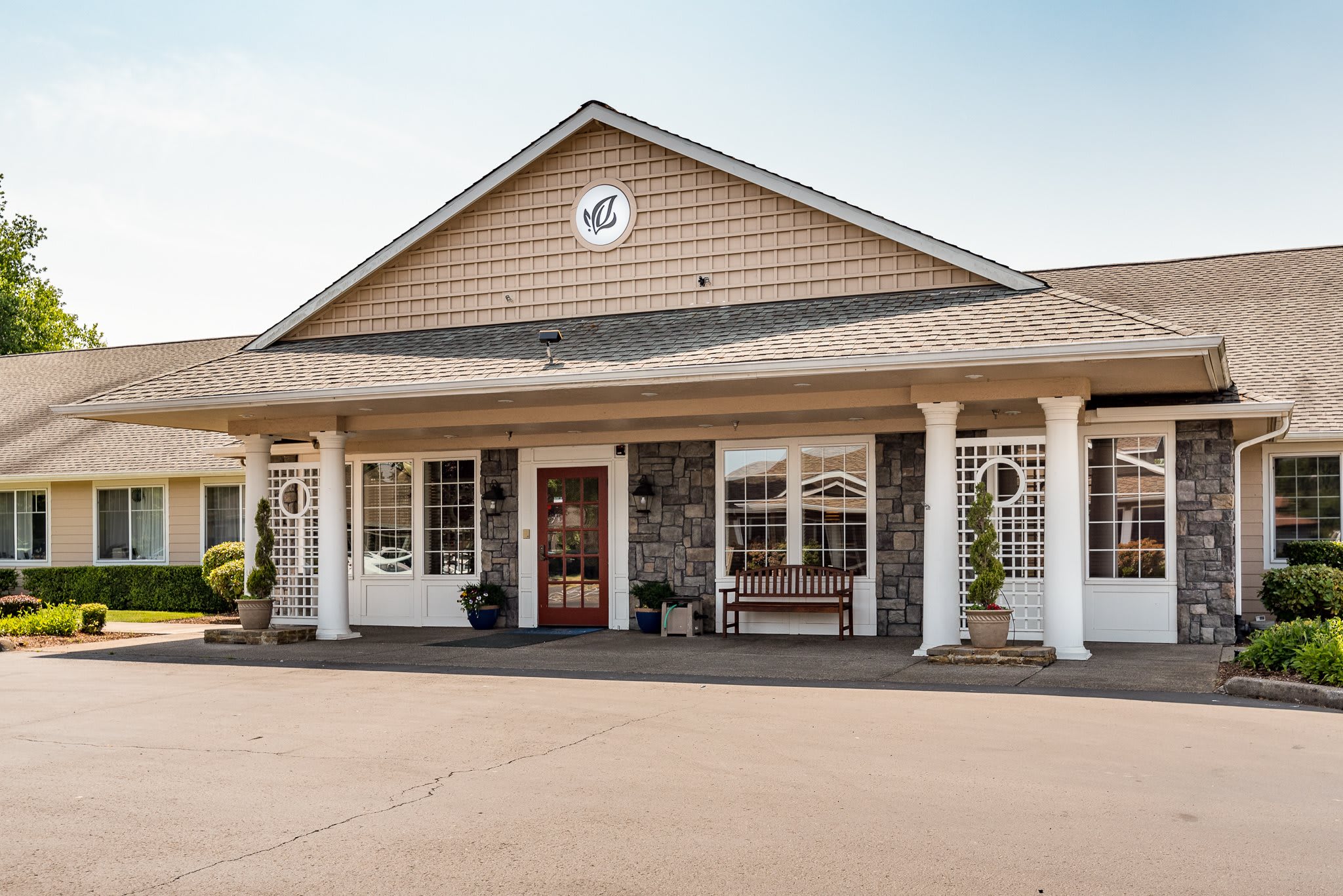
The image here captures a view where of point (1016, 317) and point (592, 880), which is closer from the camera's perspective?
point (592, 880)

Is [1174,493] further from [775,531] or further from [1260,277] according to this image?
[1260,277]

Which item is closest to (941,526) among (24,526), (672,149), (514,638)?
(672,149)

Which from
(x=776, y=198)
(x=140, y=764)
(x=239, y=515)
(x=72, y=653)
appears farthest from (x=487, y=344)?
(x=239, y=515)

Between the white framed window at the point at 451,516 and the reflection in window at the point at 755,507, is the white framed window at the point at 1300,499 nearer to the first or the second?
the reflection in window at the point at 755,507

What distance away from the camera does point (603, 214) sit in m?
14.8

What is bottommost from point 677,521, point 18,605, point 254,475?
point 18,605

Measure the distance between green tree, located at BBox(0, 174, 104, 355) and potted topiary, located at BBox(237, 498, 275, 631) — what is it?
91.5 feet

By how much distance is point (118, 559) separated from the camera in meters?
21.9

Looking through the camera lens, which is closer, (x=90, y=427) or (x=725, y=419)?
(x=725, y=419)

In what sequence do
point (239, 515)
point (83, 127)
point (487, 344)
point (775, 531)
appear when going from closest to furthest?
point (487, 344), point (775, 531), point (83, 127), point (239, 515)

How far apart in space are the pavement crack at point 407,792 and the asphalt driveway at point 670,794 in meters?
0.02

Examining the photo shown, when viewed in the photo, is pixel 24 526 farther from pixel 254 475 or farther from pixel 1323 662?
pixel 1323 662

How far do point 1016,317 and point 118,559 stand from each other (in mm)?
17221

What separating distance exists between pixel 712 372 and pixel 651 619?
480 cm
